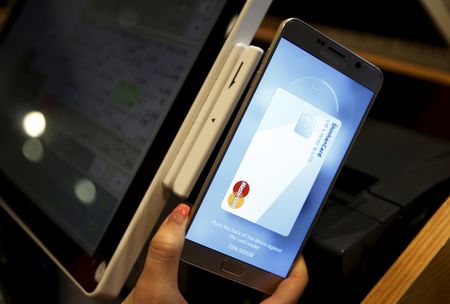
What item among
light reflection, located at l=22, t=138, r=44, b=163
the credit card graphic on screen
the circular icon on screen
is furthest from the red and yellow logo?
light reflection, located at l=22, t=138, r=44, b=163

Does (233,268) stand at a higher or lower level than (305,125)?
lower

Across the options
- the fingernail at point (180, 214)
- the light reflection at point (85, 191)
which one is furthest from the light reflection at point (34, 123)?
the fingernail at point (180, 214)

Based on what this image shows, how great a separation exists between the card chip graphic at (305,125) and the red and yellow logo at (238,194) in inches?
3.0

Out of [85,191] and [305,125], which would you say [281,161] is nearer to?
[305,125]

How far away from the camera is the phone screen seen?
39 cm

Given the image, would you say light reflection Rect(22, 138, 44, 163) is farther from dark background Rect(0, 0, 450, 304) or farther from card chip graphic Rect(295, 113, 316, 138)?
card chip graphic Rect(295, 113, 316, 138)

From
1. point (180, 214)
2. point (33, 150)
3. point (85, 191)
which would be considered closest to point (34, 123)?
point (33, 150)

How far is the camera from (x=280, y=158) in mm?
414

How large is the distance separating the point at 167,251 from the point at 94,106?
0.82 feet

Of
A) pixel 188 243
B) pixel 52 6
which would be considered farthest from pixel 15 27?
pixel 188 243

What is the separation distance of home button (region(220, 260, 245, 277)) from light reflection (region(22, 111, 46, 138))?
339 mm

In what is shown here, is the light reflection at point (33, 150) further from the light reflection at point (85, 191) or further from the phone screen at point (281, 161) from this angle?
the phone screen at point (281, 161)

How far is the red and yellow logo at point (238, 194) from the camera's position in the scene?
15.7 inches

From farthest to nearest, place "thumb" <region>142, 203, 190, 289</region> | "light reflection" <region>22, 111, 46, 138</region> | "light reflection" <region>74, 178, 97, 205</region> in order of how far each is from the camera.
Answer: "light reflection" <region>22, 111, 46, 138</region>, "light reflection" <region>74, 178, 97, 205</region>, "thumb" <region>142, 203, 190, 289</region>
